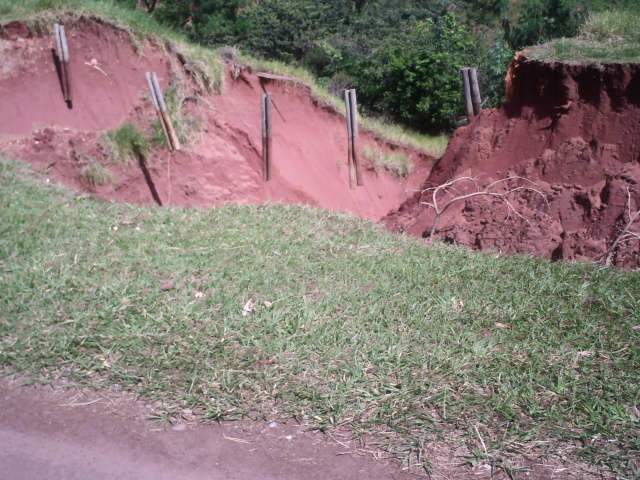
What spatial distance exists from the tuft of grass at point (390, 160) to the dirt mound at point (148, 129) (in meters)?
0.73

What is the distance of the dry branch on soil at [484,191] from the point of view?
709cm

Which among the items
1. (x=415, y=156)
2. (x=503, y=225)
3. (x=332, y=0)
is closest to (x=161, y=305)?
(x=503, y=225)

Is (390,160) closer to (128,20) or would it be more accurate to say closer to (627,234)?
(128,20)

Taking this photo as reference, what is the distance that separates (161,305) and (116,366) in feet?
2.34

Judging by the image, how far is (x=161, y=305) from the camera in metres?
4.68

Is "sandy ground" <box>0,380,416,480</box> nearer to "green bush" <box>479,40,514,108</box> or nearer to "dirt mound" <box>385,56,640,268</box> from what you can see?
"dirt mound" <box>385,56,640,268</box>

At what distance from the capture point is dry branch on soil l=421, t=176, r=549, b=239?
7.09 m

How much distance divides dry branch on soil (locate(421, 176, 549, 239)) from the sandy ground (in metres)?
4.05

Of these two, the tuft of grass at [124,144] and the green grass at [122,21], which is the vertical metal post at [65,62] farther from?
the tuft of grass at [124,144]

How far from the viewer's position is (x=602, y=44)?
848cm

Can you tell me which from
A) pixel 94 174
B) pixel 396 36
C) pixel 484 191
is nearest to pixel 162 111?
pixel 94 174

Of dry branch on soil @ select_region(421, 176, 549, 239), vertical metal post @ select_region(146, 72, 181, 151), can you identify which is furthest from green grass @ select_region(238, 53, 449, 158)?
dry branch on soil @ select_region(421, 176, 549, 239)

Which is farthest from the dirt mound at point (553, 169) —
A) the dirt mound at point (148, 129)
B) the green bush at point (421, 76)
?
the green bush at point (421, 76)

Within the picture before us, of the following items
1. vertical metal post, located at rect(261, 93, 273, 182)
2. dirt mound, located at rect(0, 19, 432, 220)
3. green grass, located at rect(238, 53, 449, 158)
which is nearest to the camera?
dirt mound, located at rect(0, 19, 432, 220)
